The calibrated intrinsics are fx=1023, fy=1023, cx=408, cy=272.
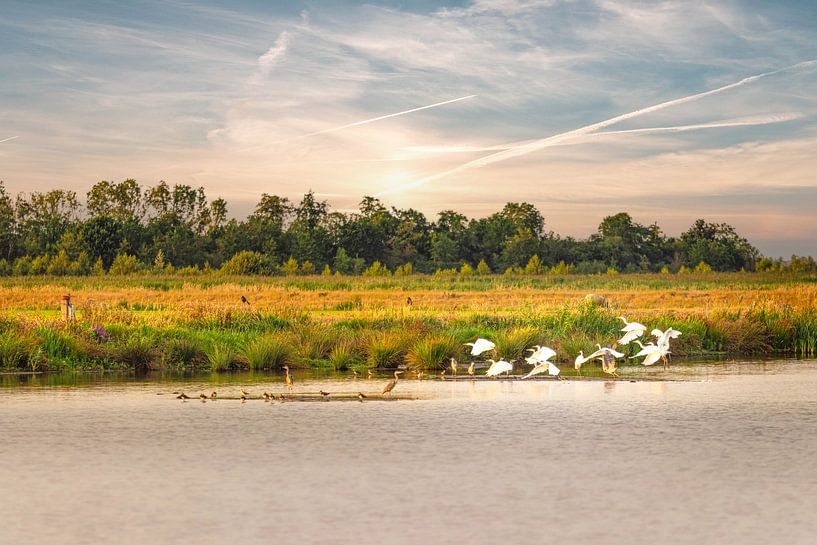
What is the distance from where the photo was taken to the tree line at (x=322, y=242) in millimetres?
94062

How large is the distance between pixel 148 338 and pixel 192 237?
84762mm

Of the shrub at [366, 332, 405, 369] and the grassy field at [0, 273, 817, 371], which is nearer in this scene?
the grassy field at [0, 273, 817, 371]

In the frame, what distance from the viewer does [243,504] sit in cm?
762

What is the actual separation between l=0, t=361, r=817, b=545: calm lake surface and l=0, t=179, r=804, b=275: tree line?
7747 centimetres

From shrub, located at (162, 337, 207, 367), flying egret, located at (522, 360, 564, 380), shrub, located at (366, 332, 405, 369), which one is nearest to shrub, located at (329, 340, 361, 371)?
shrub, located at (366, 332, 405, 369)

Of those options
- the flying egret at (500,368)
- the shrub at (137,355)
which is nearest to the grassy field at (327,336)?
the shrub at (137,355)

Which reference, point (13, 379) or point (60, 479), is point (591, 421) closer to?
point (60, 479)

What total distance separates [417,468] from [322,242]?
9820 centimetres

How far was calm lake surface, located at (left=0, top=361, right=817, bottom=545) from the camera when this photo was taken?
22.7 ft

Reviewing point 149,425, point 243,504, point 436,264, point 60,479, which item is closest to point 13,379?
point 149,425

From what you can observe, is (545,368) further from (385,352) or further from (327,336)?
(327,336)

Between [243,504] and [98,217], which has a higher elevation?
[98,217]

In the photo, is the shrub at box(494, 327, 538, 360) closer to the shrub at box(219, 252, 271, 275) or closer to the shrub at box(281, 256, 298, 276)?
the shrub at box(219, 252, 271, 275)

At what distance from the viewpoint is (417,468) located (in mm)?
8961
